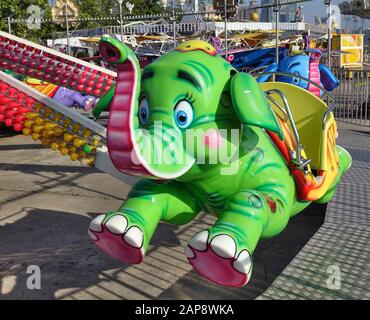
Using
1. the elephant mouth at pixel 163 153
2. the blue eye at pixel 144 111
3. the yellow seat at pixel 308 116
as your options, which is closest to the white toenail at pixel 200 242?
the elephant mouth at pixel 163 153

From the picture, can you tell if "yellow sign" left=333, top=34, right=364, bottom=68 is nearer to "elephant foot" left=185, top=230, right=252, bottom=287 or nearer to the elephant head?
the elephant head

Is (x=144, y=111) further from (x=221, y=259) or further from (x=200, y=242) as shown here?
(x=221, y=259)

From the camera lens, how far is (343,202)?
15.7 ft

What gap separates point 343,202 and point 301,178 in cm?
149

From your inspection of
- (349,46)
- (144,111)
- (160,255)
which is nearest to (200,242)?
(144,111)

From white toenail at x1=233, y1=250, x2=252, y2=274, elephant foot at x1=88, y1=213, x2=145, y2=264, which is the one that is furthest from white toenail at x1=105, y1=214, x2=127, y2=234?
white toenail at x1=233, y1=250, x2=252, y2=274

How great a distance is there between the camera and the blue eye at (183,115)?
9.25 ft

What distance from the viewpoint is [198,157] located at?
287cm

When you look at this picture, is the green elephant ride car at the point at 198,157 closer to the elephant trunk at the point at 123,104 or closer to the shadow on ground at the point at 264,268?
the elephant trunk at the point at 123,104

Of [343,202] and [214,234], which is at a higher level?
[214,234]

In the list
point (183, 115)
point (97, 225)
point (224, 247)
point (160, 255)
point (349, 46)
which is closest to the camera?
point (224, 247)

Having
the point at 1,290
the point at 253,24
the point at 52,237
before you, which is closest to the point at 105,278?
the point at 1,290

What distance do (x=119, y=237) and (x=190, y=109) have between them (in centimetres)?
85
